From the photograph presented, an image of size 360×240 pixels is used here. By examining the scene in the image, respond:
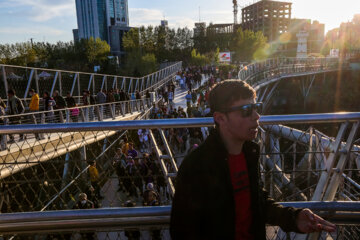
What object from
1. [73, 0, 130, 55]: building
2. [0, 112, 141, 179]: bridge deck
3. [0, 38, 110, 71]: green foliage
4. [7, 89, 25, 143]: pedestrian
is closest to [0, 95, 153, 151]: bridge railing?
[7, 89, 25, 143]: pedestrian

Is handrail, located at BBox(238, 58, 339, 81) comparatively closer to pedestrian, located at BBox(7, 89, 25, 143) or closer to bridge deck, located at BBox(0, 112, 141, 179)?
pedestrian, located at BBox(7, 89, 25, 143)

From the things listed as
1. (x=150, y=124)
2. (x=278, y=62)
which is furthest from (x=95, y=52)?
(x=150, y=124)

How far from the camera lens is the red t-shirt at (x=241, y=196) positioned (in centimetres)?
152

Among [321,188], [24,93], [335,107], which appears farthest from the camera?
[335,107]

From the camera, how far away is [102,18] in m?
124

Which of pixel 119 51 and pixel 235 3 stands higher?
pixel 235 3

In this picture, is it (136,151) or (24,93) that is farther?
(24,93)

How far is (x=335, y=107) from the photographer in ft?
147

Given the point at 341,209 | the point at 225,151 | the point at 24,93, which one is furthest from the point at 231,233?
the point at 24,93

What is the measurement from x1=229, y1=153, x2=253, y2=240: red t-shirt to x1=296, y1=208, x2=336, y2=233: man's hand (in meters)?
0.28

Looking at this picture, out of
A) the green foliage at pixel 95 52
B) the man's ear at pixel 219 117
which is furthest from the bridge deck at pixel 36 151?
the green foliage at pixel 95 52

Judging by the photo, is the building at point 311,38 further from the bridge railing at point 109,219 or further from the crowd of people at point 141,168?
the bridge railing at point 109,219

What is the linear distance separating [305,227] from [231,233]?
17.0 inches

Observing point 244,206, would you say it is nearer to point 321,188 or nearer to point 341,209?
point 341,209
